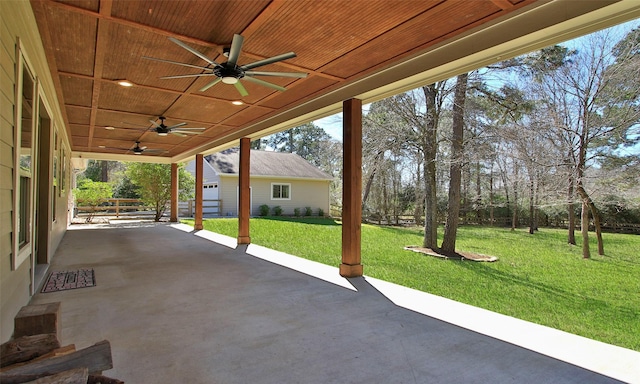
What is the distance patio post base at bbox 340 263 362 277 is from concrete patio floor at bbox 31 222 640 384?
132mm

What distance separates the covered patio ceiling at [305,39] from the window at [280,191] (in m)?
13.9

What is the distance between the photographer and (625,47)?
8.97m

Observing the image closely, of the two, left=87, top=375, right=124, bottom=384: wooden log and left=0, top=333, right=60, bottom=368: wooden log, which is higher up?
left=0, top=333, right=60, bottom=368: wooden log

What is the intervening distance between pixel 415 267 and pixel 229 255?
3.77 metres

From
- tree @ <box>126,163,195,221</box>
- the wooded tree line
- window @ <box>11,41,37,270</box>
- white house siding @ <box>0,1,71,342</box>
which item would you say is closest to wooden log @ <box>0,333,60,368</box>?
white house siding @ <box>0,1,71,342</box>

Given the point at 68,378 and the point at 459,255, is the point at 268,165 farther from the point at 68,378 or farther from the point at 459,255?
the point at 68,378

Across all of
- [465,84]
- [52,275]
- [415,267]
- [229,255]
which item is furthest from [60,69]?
[465,84]

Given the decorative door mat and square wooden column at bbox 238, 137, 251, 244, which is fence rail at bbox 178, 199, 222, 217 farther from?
the decorative door mat

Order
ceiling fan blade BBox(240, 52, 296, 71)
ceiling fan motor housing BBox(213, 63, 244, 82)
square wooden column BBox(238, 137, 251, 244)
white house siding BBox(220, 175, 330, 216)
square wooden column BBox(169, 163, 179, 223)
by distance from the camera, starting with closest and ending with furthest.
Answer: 1. ceiling fan blade BBox(240, 52, 296, 71)
2. ceiling fan motor housing BBox(213, 63, 244, 82)
3. square wooden column BBox(238, 137, 251, 244)
4. square wooden column BBox(169, 163, 179, 223)
5. white house siding BBox(220, 175, 330, 216)

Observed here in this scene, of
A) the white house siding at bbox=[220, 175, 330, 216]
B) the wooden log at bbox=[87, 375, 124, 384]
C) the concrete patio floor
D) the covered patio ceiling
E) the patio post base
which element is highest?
the covered patio ceiling

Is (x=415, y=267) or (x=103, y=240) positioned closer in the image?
(x=415, y=267)

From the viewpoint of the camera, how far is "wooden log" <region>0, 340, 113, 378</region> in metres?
1.21

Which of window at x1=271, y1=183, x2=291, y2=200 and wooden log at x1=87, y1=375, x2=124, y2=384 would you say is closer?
wooden log at x1=87, y1=375, x2=124, y2=384

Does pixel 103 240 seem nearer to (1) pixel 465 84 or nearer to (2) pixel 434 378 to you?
(2) pixel 434 378
